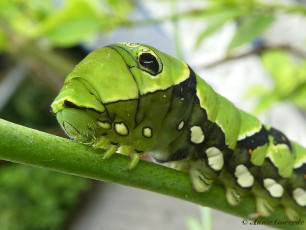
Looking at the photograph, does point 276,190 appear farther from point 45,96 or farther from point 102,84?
point 45,96

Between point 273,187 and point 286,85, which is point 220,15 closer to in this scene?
point 286,85

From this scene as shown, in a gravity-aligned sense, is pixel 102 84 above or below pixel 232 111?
above

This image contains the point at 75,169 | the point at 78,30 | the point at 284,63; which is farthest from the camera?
the point at 284,63

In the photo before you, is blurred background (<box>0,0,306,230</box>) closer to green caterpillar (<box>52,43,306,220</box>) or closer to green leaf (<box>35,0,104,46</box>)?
green leaf (<box>35,0,104,46</box>)

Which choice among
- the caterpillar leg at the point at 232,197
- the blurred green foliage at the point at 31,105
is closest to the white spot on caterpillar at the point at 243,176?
the caterpillar leg at the point at 232,197

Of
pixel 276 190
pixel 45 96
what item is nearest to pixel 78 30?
pixel 276 190

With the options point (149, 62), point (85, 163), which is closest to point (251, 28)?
point (149, 62)

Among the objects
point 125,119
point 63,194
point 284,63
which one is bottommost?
point 63,194
